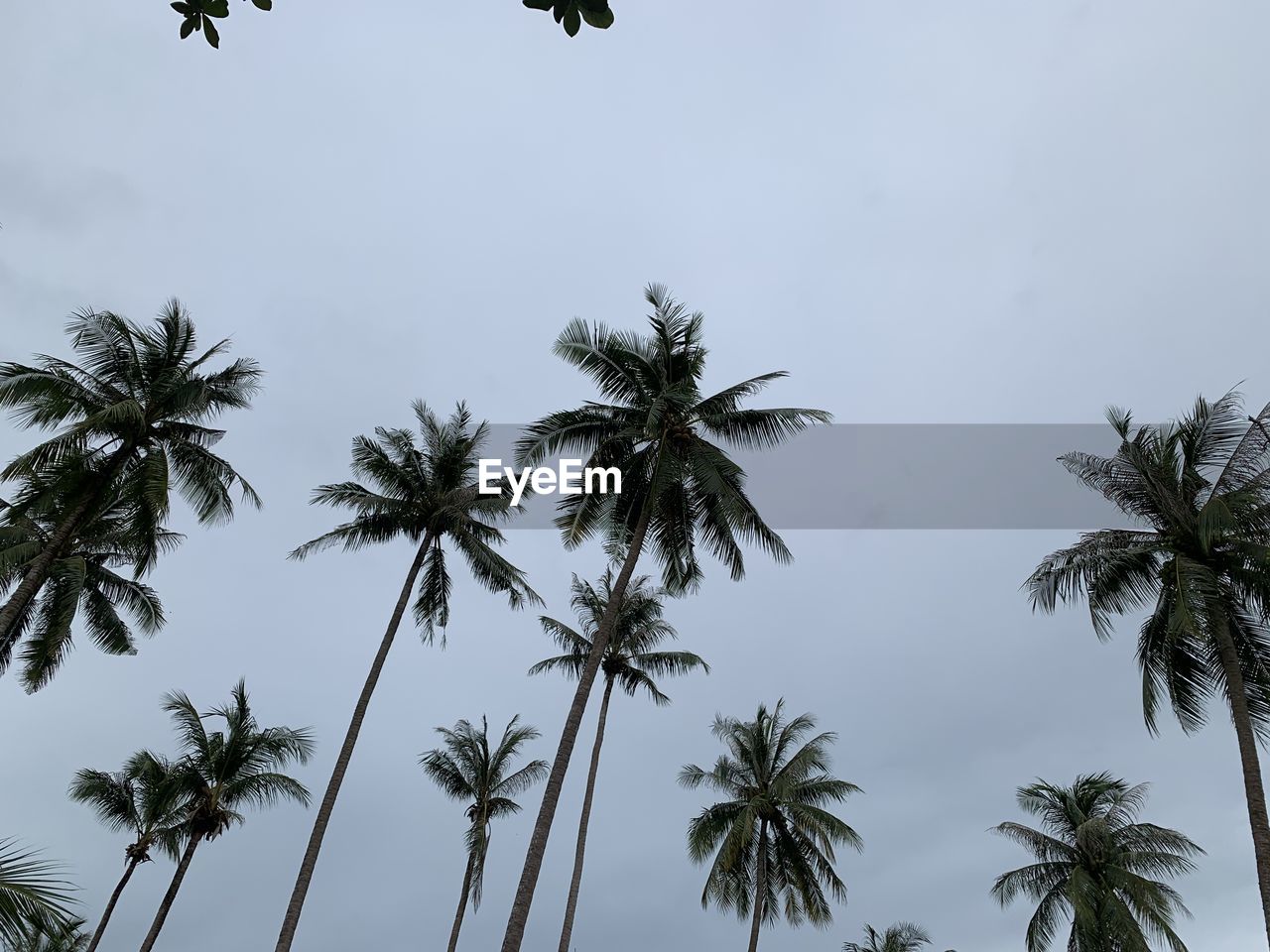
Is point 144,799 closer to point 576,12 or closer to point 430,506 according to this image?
point 430,506

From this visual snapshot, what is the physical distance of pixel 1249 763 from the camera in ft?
52.4

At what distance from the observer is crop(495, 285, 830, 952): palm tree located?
2011 cm

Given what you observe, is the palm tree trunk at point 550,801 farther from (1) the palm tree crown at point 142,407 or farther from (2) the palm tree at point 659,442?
(1) the palm tree crown at point 142,407

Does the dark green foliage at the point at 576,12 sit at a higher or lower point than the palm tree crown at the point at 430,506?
lower

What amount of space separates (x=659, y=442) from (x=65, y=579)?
14.9 m

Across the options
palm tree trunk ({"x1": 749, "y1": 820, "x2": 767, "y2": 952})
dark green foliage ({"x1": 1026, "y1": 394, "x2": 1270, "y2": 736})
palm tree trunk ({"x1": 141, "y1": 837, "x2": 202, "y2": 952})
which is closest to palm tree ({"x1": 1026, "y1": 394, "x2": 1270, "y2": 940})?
dark green foliage ({"x1": 1026, "y1": 394, "x2": 1270, "y2": 736})

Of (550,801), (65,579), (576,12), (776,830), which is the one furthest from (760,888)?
(576,12)

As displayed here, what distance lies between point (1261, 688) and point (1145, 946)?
12.1 metres

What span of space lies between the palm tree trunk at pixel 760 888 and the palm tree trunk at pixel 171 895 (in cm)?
1884

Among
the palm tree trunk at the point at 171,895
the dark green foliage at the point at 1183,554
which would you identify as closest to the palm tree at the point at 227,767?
the palm tree trunk at the point at 171,895

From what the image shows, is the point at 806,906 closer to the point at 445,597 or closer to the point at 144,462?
the point at 445,597

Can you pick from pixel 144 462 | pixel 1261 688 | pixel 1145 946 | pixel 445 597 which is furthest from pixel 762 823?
pixel 144 462

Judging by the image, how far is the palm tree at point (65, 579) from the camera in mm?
18938

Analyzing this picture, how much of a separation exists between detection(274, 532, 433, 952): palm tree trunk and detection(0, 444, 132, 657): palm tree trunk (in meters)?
7.87
